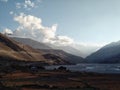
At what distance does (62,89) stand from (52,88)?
96.4 inches

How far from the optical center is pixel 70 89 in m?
45.0

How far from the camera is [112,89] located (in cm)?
4444

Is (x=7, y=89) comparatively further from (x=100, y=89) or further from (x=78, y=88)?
(x=100, y=89)

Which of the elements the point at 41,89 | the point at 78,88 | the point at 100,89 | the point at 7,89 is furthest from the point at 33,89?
the point at 100,89

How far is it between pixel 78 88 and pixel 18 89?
973 cm

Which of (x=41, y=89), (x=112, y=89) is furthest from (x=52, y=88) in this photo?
(x=112, y=89)

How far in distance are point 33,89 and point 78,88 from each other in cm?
735

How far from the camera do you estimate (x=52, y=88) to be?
1844 inches

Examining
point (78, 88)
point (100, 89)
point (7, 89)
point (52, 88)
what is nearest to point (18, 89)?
point (7, 89)

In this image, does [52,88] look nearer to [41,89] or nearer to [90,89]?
[41,89]

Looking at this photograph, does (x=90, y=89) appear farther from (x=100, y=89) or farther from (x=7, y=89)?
(x=7, y=89)

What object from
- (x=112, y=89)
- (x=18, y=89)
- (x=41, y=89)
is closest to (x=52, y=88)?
(x=41, y=89)

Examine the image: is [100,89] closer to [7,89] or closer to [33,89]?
[33,89]

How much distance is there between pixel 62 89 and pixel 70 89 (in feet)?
4.18
